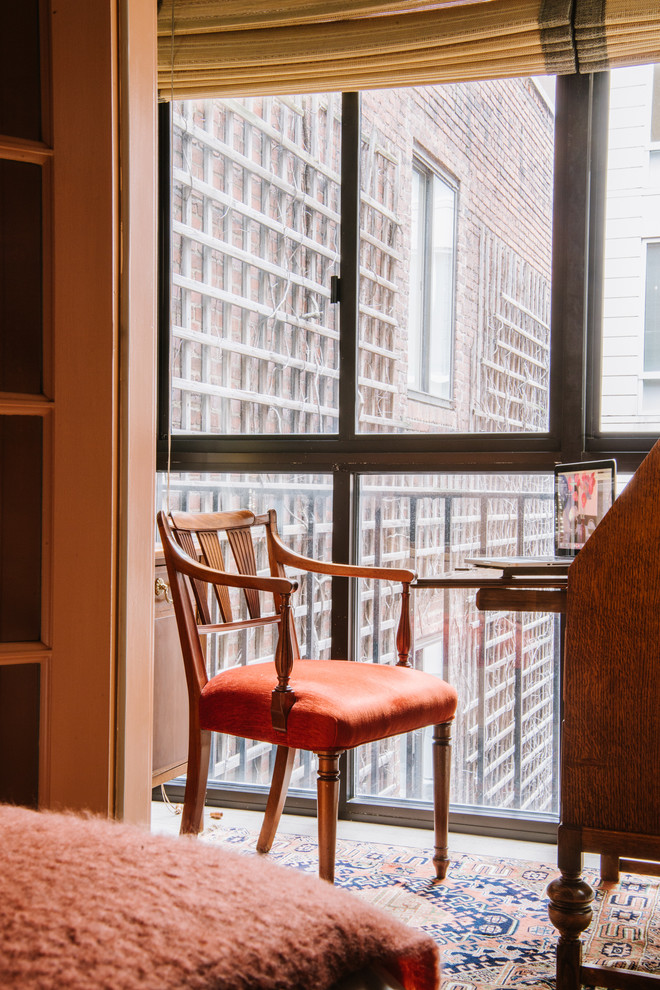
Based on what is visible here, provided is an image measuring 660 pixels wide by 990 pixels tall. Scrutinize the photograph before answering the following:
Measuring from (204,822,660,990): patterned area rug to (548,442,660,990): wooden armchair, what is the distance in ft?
1.35

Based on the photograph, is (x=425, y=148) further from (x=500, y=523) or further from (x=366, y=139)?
(x=500, y=523)

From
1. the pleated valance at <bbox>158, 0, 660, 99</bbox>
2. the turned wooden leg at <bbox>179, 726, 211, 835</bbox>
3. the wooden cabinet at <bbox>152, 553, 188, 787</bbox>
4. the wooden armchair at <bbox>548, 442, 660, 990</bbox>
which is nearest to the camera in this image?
the wooden armchair at <bbox>548, 442, 660, 990</bbox>

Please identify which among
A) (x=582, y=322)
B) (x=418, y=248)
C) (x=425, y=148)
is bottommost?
(x=582, y=322)

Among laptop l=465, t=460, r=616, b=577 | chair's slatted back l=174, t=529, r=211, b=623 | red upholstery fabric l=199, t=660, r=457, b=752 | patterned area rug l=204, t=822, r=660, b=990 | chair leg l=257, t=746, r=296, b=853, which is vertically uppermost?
laptop l=465, t=460, r=616, b=577

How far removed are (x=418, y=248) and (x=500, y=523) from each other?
92 cm

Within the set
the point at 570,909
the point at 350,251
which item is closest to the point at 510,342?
the point at 350,251

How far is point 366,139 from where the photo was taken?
9.21 ft

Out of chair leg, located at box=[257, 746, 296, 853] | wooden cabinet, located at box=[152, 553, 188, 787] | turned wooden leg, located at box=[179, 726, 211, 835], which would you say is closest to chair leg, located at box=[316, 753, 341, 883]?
turned wooden leg, located at box=[179, 726, 211, 835]

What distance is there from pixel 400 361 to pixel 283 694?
128 cm

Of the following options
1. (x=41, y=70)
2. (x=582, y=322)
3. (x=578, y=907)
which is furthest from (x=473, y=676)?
(x=41, y=70)

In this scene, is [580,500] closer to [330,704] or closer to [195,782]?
[330,704]

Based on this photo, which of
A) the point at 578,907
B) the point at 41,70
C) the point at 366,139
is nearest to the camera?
the point at 578,907

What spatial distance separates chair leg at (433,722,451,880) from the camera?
2.25 meters

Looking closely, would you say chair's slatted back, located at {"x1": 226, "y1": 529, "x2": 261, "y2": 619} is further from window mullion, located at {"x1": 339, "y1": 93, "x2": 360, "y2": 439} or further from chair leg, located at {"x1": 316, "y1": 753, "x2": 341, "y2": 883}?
chair leg, located at {"x1": 316, "y1": 753, "x2": 341, "y2": 883}
